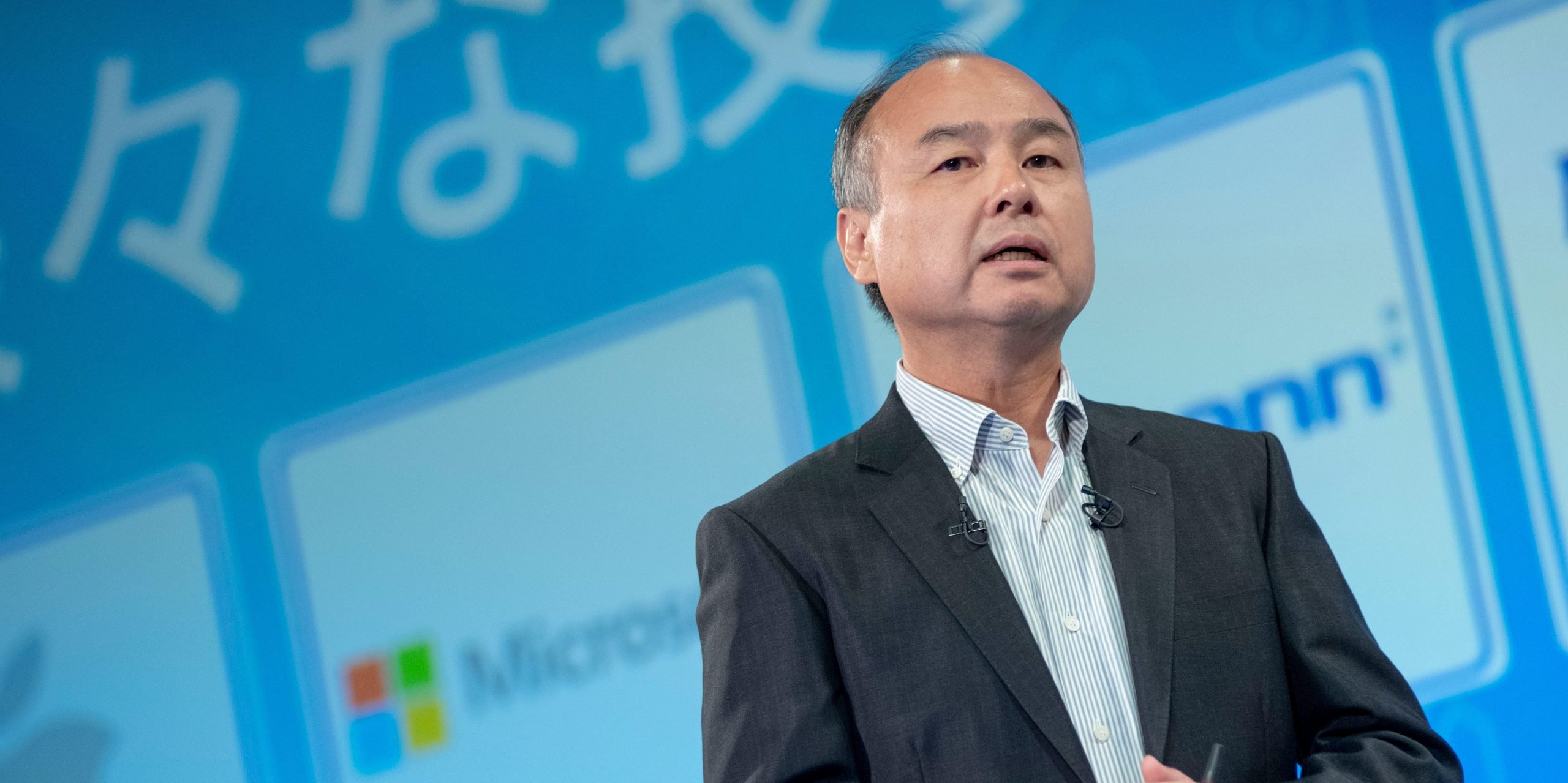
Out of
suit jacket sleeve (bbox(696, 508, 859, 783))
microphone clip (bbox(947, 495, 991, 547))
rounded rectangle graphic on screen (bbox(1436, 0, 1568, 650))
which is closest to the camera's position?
suit jacket sleeve (bbox(696, 508, 859, 783))

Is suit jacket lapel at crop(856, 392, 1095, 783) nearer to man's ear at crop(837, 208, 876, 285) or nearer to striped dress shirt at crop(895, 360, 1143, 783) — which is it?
striped dress shirt at crop(895, 360, 1143, 783)

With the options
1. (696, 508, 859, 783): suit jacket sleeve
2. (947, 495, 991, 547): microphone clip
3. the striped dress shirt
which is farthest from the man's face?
(696, 508, 859, 783): suit jacket sleeve

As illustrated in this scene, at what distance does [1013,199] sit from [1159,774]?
2.04ft

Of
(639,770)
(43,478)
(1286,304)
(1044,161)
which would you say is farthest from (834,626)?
(43,478)

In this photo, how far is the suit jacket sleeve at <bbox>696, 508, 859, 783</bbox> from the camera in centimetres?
128

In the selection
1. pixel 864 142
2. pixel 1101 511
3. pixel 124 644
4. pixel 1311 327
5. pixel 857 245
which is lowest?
pixel 1101 511

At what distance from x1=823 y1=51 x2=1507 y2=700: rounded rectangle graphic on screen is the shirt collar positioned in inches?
41.4

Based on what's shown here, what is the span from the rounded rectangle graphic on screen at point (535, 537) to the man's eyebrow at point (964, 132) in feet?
3.69

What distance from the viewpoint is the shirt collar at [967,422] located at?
1.49 metres

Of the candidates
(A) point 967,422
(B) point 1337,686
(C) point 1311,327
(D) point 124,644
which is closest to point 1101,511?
(A) point 967,422

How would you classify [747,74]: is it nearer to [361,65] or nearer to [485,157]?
[485,157]

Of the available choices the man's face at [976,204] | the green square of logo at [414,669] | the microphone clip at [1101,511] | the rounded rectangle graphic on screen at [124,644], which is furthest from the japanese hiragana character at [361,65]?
the microphone clip at [1101,511]

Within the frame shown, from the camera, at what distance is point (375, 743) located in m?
2.62

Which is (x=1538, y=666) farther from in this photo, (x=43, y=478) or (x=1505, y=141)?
(x=43, y=478)
